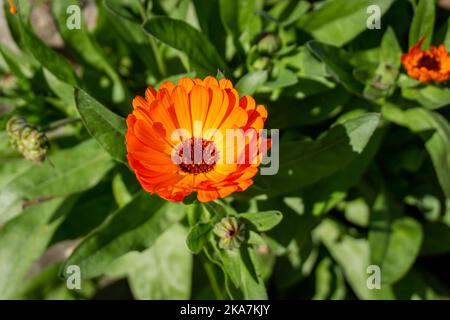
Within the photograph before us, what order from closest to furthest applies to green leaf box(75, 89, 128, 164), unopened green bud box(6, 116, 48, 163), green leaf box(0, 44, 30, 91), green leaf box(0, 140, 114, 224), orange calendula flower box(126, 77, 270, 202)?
orange calendula flower box(126, 77, 270, 202) → green leaf box(75, 89, 128, 164) → unopened green bud box(6, 116, 48, 163) → green leaf box(0, 140, 114, 224) → green leaf box(0, 44, 30, 91)

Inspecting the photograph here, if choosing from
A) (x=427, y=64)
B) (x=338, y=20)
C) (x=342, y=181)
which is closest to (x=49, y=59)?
(x=338, y=20)

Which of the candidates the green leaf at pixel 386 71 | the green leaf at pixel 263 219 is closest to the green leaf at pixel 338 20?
the green leaf at pixel 386 71

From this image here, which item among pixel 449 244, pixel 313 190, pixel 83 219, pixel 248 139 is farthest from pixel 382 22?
pixel 83 219

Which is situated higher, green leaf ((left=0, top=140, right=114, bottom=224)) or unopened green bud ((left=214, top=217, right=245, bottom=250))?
green leaf ((left=0, top=140, right=114, bottom=224))

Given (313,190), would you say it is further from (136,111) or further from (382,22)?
(136,111)

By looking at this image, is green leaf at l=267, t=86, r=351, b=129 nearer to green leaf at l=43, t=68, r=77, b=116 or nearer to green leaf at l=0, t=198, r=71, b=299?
green leaf at l=43, t=68, r=77, b=116

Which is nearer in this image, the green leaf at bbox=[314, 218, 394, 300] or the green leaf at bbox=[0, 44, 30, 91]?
the green leaf at bbox=[0, 44, 30, 91]

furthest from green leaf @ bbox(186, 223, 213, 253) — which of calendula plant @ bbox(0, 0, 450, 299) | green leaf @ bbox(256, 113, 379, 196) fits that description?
green leaf @ bbox(256, 113, 379, 196)

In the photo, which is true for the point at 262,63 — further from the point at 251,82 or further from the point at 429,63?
the point at 429,63
